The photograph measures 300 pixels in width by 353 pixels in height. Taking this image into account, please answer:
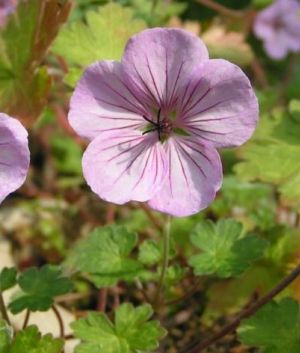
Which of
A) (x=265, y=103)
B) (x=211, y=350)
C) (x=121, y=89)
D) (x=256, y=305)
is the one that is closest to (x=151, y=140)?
(x=121, y=89)

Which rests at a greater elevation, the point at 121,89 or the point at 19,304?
the point at 121,89

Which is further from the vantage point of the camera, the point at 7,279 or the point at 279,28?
the point at 279,28

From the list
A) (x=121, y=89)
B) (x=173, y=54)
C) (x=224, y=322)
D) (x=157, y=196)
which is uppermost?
→ (x=173, y=54)

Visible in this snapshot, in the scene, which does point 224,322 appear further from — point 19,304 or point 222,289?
point 19,304

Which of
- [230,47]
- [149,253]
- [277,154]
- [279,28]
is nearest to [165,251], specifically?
[149,253]

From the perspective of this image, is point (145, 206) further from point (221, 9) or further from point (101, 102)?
point (221, 9)

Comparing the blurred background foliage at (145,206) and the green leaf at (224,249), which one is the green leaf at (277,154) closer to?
the blurred background foliage at (145,206)

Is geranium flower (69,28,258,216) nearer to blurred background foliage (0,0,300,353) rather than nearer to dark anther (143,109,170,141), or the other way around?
dark anther (143,109,170,141)

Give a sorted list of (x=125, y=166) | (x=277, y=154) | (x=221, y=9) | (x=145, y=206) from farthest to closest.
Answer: (x=221, y=9)
(x=145, y=206)
(x=277, y=154)
(x=125, y=166)
